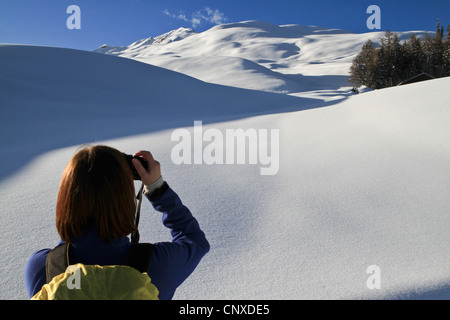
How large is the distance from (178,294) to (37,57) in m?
11.9

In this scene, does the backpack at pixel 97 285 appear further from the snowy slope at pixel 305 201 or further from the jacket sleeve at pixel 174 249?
the snowy slope at pixel 305 201

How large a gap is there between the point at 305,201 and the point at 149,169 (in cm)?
203

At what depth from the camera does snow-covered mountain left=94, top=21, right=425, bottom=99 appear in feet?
64.7

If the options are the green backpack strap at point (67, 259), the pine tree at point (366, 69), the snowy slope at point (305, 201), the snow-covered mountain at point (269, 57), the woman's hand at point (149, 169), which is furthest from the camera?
the pine tree at point (366, 69)

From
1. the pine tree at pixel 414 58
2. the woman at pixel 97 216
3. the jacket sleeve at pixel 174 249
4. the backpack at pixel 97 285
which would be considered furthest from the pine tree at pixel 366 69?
the backpack at pixel 97 285

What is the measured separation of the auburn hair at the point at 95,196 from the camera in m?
0.69

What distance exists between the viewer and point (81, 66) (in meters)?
10.8

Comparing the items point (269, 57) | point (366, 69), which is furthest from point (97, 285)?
point (269, 57)

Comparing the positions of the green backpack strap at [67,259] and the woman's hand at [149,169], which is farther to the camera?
the woman's hand at [149,169]

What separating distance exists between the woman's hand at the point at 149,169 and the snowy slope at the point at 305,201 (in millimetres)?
1066

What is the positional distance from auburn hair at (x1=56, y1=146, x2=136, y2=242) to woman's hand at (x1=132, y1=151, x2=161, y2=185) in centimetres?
8

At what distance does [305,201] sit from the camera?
8.55 ft

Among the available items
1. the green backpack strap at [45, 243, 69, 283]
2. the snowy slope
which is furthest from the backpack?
the snowy slope
